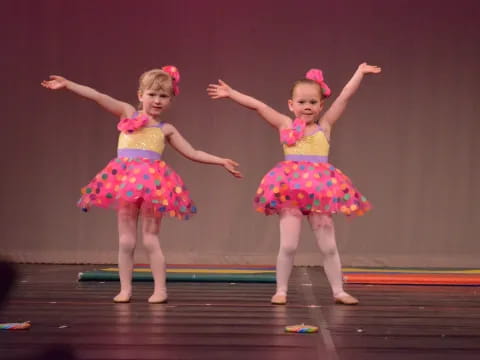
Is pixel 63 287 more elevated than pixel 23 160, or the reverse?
pixel 23 160

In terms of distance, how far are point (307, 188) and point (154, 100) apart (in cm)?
83

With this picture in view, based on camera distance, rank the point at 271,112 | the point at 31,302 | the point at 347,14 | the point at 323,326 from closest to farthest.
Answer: the point at 323,326 → the point at 31,302 → the point at 271,112 → the point at 347,14

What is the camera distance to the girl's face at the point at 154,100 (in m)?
3.50

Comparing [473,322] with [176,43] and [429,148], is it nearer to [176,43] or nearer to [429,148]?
[429,148]

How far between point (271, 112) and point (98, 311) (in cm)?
126

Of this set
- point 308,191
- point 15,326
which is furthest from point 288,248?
point 15,326

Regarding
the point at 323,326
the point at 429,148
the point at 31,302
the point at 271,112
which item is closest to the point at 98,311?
the point at 31,302

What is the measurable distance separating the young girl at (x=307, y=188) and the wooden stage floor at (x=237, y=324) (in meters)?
0.19

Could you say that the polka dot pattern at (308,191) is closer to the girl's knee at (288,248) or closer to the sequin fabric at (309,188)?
the sequin fabric at (309,188)

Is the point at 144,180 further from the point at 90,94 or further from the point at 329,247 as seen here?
the point at 329,247

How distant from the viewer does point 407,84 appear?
593 centimetres

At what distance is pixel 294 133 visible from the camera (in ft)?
11.4

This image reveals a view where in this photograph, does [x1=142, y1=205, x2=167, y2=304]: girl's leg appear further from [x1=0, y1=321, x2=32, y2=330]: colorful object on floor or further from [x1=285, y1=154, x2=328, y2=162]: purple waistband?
[x1=0, y1=321, x2=32, y2=330]: colorful object on floor

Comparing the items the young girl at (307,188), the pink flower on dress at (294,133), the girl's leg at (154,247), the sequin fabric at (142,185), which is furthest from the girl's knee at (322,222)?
the girl's leg at (154,247)
